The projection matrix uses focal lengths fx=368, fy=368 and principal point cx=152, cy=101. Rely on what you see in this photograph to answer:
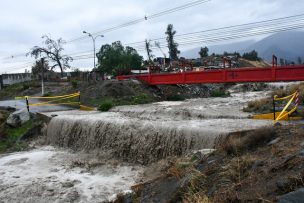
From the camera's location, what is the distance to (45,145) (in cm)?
1759

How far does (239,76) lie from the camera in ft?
82.8

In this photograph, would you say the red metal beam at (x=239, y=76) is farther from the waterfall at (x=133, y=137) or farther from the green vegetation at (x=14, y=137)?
the green vegetation at (x=14, y=137)

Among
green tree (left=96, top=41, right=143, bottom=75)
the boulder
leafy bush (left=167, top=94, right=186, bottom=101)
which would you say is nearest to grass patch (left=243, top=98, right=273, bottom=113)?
the boulder

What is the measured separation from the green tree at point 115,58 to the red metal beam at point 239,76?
34646 mm

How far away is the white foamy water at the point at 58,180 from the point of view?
405 inches

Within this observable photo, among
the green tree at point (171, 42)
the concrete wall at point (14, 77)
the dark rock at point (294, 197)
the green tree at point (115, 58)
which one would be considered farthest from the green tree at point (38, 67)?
the dark rock at point (294, 197)

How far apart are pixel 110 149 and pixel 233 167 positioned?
838cm

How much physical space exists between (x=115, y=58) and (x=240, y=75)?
4309 cm

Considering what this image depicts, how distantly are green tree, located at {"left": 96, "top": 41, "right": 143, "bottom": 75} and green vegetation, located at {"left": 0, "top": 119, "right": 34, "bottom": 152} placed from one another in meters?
44.9

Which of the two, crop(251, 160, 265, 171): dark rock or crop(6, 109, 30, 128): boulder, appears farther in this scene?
crop(6, 109, 30, 128): boulder

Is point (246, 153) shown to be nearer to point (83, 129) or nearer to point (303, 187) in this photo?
point (303, 187)

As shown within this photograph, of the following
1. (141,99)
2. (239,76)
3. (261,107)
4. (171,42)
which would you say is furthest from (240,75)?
(171,42)

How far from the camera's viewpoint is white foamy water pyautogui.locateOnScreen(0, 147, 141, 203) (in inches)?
405

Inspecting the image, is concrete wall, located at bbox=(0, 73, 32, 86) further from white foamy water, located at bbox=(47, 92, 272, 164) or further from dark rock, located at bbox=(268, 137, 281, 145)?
dark rock, located at bbox=(268, 137, 281, 145)
